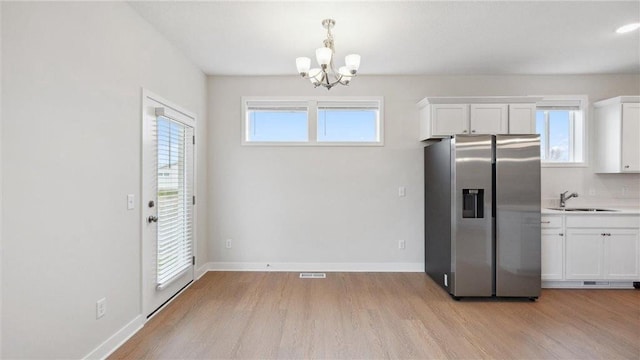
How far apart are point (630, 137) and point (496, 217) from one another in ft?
7.54

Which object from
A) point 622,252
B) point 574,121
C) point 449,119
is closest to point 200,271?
point 449,119

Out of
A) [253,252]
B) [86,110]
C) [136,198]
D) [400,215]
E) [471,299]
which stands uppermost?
[86,110]

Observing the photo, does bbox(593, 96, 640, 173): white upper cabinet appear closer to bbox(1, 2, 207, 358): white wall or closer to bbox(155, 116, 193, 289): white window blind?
bbox(155, 116, 193, 289): white window blind

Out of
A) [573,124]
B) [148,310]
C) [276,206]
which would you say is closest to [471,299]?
[276,206]

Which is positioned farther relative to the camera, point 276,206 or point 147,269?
point 276,206

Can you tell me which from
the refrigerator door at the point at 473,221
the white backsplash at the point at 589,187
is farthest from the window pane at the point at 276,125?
the white backsplash at the point at 589,187

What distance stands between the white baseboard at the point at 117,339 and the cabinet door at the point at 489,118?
4149 mm

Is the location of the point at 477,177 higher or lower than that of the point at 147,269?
higher

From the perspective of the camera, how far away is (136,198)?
2.60 meters

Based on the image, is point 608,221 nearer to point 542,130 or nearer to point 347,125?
point 542,130

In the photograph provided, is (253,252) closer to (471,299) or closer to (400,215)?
(400,215)

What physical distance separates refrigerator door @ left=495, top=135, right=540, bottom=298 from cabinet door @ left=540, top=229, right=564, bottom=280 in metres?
0.44

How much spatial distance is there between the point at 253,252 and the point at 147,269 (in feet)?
5.47

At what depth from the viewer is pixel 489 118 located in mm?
3785
